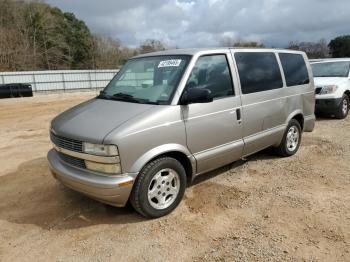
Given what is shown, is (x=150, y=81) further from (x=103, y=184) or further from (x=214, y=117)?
(x=103, y=184)

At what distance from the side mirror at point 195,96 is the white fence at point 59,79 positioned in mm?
24383

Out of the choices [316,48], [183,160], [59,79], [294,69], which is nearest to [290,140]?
[294,69]

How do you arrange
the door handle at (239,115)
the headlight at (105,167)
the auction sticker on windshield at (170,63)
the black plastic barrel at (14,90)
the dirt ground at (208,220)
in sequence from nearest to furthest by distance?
the dirt ground at (208,220), the headlight at (105,167), the auction sticker on windshield at (170,63), the door handle at (239,115), the black plastic barrel at (14,90)

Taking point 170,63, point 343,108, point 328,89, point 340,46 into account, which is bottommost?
point 343,108

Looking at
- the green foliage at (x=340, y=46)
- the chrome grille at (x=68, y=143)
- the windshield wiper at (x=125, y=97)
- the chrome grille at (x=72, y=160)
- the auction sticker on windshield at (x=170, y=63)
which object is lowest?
the chrome grille at (x=72, y=160)

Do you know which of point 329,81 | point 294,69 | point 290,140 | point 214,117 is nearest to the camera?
point 214,117

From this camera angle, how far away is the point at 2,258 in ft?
10.0

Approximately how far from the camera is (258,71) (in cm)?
467

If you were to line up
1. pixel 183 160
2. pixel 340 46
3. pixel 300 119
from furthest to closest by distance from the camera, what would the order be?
pixel 340 46
pixel 300 119
pixel 183 160

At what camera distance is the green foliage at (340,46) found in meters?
37.7

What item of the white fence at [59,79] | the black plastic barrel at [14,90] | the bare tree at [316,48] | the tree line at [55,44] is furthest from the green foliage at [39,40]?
the bare tree at [316,48]

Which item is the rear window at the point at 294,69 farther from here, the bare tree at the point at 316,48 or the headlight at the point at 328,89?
the bare tree at the point at 316,48

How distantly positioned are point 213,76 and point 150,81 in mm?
845

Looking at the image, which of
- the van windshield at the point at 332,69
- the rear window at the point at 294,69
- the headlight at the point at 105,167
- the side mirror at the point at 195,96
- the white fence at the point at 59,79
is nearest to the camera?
the headlight at the point at 105,167
